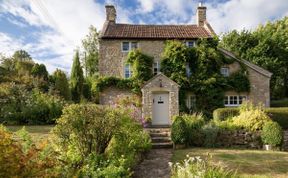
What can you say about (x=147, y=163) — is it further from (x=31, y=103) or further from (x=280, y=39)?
(x=280, y=39)

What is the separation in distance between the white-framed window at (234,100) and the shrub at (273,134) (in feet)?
25.2

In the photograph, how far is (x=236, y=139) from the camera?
458 inches

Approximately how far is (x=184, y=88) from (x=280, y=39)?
18.2 metres

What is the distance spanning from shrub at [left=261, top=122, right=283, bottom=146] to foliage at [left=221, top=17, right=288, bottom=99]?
1756cm

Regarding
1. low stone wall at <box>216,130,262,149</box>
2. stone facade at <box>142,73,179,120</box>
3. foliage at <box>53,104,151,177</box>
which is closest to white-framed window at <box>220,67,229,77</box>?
stone facade at <box>142,73,179,120</box>

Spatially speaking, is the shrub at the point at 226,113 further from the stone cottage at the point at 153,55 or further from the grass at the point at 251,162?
the stone cottage at the point at 153,55

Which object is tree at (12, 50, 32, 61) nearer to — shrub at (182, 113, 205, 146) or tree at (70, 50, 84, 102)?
tree at (70, 50, 84, 102)

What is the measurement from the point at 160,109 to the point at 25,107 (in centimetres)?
956

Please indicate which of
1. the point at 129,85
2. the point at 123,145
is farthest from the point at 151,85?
the point at 123,145

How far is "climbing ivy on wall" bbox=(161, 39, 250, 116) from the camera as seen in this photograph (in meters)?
17.9

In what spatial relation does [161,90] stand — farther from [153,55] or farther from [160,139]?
[160,139]

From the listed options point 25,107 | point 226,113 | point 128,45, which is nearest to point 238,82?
point 226,113

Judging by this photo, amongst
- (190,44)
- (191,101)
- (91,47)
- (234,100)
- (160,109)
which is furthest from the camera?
(91,47)

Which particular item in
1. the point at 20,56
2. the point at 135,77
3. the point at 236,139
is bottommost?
the point at 236,139
